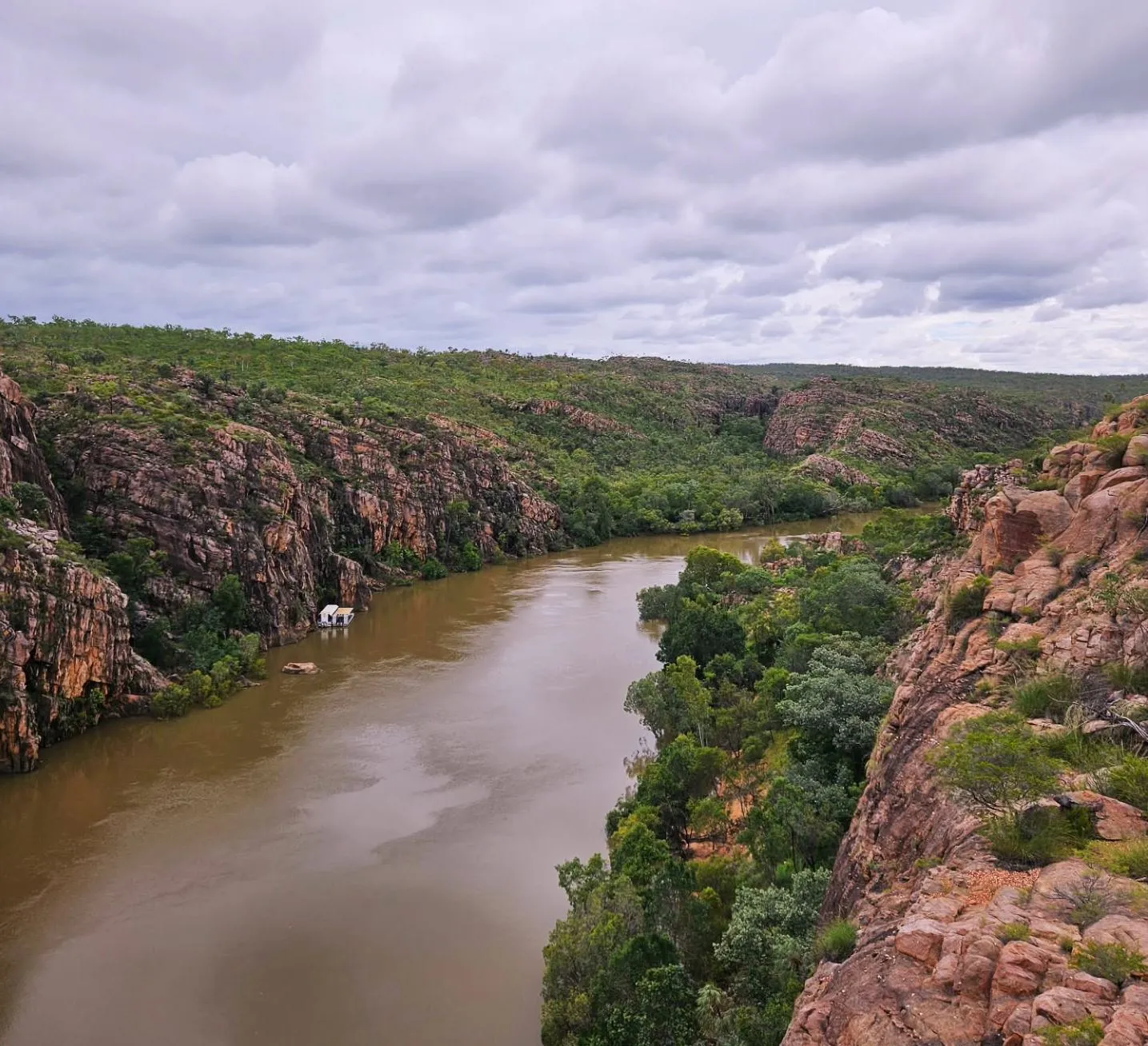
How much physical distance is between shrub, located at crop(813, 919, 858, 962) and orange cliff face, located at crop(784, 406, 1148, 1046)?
0.94 feet

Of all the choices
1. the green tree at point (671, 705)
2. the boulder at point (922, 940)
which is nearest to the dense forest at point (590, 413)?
the green tree at point (671, 705)

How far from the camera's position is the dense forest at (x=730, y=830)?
1468 cm

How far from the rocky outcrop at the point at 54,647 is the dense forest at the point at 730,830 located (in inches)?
862

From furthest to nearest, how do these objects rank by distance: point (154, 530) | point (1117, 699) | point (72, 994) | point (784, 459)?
point (784, 459) → point (154, 530) → point (72, 994) → point (1117, 699)

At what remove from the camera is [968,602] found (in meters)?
18.0

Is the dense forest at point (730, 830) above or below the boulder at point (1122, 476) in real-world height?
below

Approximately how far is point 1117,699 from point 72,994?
22.2 meters

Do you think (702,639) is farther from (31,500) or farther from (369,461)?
(369,461)

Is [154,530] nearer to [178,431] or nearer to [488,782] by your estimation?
[178,431]

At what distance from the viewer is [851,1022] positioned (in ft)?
28.6

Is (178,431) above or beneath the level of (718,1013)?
above

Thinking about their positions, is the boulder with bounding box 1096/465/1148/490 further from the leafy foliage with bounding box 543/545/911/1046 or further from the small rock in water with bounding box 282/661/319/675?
the small rock in water with bounding box 282/661/319/675

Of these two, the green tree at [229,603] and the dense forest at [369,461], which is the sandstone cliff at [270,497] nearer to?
the dense forest at [369,461]

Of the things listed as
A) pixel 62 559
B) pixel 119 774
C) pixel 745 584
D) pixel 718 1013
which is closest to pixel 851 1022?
pixel 718 1013
